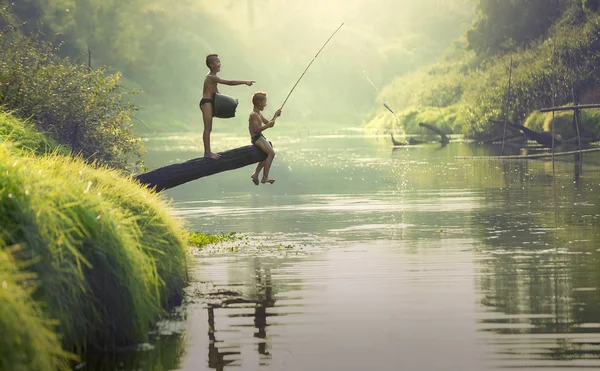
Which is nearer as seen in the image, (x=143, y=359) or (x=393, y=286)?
(x=143, y=359)

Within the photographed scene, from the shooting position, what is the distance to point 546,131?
204 ft

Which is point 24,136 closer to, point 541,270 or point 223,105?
point 223,105

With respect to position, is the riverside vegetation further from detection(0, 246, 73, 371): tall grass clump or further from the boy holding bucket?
the boy holding bucket

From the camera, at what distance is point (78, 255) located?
10.6 metres

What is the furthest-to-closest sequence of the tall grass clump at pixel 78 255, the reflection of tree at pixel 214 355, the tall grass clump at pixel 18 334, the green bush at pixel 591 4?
the green bush at pixel 591 4 < the reflection of tree at pixel 214 355 < the tall grass clump at pixel 78 255 < the tall grass clump at pixel 18 334

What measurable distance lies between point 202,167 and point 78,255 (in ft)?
24.8

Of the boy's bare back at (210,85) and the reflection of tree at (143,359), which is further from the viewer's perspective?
the boy's bare back at (210,85)

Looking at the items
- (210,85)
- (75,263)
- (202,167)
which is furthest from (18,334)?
(202,167)

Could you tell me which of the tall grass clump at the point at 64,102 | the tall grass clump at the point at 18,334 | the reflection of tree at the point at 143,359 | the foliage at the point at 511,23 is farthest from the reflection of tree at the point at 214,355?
the foliage at the point at 511,23

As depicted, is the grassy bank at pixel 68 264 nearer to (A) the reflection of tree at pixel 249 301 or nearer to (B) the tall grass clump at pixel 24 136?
(A) the reflection of tree at pixel 249 301

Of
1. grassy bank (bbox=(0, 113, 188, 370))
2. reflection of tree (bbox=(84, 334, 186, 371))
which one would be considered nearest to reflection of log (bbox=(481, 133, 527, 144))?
grassy bank (bbox=(0, 113, 188, 370))

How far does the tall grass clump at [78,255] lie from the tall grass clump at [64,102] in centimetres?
955

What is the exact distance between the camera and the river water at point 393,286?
36.0 feet

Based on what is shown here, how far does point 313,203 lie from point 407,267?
48.0ft
